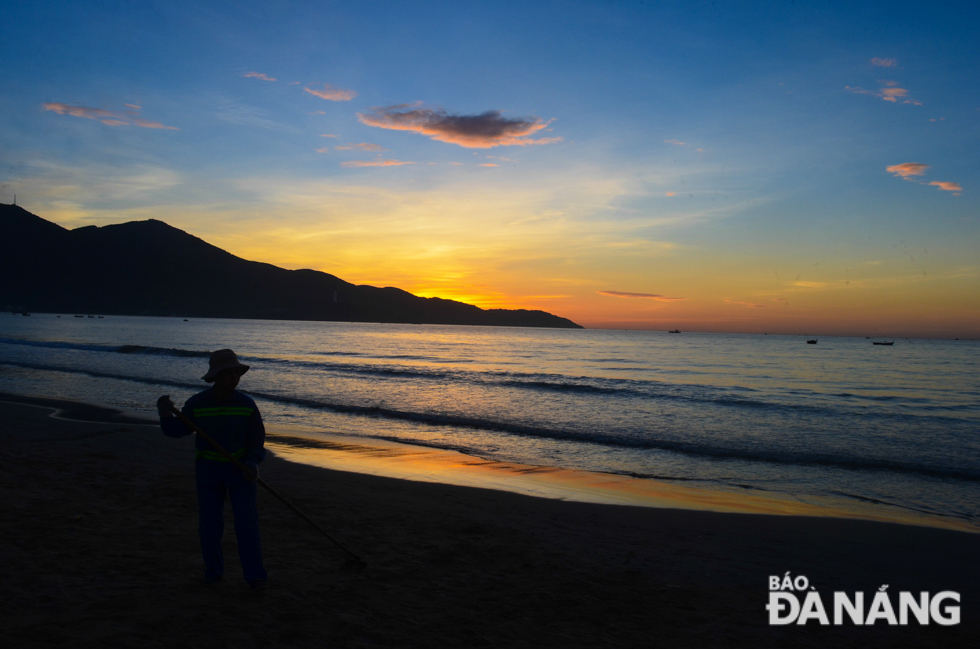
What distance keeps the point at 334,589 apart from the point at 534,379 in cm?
2753

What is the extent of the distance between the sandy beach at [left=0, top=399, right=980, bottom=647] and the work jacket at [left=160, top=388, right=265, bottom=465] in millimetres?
1141

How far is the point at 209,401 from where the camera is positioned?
13.7 ft

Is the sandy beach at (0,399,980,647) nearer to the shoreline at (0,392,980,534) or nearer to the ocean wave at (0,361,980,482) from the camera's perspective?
the shoreline at (0,392,980,534)

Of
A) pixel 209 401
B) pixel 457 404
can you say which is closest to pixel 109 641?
pixel 209 401

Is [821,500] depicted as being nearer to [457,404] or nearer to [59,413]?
[457,404]

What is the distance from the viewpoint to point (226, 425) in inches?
163

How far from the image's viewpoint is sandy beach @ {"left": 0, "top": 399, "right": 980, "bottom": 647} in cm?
394

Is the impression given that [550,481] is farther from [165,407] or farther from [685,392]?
[685,392]

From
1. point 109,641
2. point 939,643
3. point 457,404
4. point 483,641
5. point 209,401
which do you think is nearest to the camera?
point 109,641

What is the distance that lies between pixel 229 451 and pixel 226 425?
196 mm

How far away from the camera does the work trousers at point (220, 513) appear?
13.7 ft

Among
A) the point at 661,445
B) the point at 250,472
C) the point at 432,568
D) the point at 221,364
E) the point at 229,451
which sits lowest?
the point at 661,445

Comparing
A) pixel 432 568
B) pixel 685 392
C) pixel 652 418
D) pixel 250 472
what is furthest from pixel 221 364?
pixel 685 392

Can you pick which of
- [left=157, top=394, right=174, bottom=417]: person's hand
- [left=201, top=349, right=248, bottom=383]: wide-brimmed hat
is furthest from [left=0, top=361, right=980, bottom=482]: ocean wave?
[left=157, top=394, right=174, bottom=417]: person's hand
